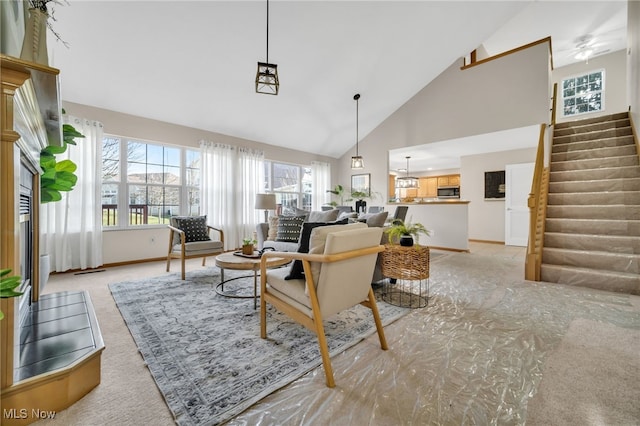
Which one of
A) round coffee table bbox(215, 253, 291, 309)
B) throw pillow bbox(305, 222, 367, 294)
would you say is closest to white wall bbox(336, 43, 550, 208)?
round coffee table bbox(215, 253, 291, 309)

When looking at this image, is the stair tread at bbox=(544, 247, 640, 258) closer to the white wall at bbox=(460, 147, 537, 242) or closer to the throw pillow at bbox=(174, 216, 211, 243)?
the white wall at bbox=(460, 147, 537, 242)

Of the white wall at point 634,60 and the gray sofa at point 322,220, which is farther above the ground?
the white wall at point 634,60

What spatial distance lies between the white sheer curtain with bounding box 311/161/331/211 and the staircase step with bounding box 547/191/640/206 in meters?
4.80

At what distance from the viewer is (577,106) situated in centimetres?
634

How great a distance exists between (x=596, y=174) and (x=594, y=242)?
1318mm

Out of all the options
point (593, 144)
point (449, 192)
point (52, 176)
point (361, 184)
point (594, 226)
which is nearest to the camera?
point (52, 176)

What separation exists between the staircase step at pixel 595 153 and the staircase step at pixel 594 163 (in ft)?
0.68

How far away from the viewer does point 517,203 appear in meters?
6.19

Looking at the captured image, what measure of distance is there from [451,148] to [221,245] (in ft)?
18.6

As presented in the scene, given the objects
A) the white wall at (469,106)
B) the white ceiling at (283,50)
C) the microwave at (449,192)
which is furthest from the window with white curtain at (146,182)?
the microwave at (449,192)

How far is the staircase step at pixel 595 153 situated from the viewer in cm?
404

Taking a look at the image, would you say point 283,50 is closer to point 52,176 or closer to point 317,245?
point 52,176

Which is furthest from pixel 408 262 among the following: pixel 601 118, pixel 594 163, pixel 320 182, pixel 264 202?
pixel 601 118

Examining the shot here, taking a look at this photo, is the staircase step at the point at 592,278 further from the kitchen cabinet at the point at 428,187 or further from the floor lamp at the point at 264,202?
the kitchen cabinet at the point at 428,187
